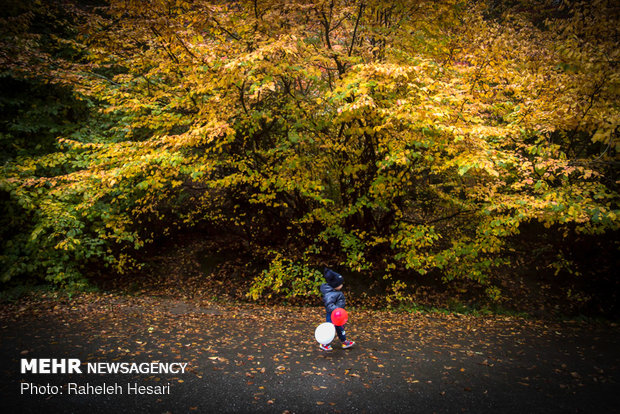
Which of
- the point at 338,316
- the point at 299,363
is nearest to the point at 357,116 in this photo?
the point at 338,316

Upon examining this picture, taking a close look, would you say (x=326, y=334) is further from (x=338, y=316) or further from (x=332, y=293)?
(x=332, y=293)

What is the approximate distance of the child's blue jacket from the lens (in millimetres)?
5320

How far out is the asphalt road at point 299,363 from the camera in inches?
148

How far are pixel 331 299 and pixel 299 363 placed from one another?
3.62 ft

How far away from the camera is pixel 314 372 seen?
15.2 ft

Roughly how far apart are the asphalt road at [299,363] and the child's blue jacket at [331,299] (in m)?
0.81

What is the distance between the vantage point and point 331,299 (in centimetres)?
532

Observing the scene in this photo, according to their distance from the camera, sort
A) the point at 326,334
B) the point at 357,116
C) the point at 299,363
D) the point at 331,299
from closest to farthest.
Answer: the point at 299,363
the point at 326,334
the point at 331,299
the point at 357,116

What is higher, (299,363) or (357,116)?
(357,116)

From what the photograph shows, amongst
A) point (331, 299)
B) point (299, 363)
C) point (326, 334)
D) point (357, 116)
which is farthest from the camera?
point (357, 116)

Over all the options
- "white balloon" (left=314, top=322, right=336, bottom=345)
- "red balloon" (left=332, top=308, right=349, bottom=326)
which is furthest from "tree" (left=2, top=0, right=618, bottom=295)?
"white balloon" (left=314, top=322, right=336, bottom=345)

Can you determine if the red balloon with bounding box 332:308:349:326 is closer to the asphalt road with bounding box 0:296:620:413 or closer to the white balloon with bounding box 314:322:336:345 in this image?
the white balloon with bounding box 314:322:336:345

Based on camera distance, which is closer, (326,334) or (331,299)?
(326,334)

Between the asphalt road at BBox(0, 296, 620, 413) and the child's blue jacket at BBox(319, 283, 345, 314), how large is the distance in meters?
0.81
